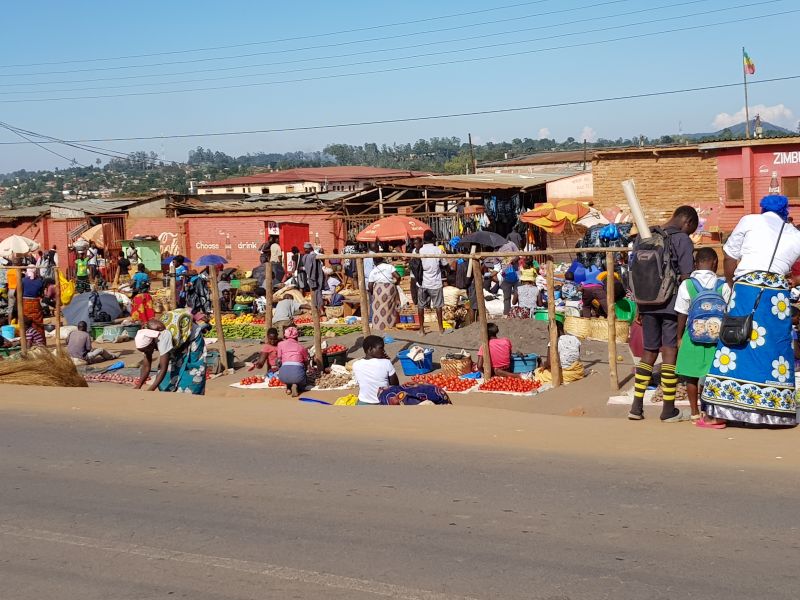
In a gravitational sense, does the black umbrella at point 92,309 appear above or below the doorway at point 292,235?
below

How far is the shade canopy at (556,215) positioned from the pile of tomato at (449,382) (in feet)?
53.1

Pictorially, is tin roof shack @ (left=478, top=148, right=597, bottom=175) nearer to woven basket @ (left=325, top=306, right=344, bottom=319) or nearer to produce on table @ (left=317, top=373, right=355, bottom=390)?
woven basket @ (left=325, top=306, right=344, bottom=319)

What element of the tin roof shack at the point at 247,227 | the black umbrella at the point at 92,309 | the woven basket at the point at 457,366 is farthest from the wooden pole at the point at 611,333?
the tin roof shack at the point at 247,227

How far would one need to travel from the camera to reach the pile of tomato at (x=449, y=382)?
47.6 feet

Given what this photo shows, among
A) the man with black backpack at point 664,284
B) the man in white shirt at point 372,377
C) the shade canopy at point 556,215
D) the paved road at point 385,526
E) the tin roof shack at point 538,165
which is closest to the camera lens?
the paved road at point 385,526

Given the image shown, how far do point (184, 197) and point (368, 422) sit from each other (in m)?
34.2

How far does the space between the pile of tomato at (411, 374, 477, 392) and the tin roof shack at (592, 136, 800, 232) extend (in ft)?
56.5

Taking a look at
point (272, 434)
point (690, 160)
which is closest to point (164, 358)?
point (272, 434)

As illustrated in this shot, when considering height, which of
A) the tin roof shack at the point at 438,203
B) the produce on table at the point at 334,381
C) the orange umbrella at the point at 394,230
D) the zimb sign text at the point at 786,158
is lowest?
the produce on table at the point at 334,381

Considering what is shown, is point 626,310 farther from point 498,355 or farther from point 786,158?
point 786,158

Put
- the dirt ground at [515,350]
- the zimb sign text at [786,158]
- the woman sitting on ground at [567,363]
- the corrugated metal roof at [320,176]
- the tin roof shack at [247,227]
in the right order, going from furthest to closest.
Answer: the corrugated metal roof at [320,176] → the tin roof shack at [247,227] → the zimb sign text at [786,158] → the woman sitting on ground at [567,363] → the dirt ground at [515,350]

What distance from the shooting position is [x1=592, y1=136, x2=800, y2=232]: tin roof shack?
2991 centimetres

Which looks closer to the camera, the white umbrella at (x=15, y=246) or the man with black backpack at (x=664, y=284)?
the man with black backpack at (x=664, y=284)

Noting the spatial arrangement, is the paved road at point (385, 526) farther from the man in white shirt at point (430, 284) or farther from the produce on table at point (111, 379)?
the man in white shirt at point (430, 284)
